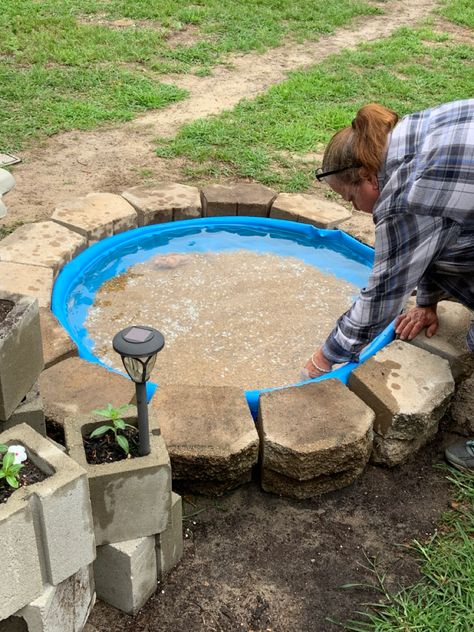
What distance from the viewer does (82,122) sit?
18.5ft

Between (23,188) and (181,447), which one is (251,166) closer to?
(23,188)

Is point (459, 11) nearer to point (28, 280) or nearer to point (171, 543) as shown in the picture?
point (28, 280)

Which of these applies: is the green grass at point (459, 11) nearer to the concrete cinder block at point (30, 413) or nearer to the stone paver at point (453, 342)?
the stone paver at point (453, 342)

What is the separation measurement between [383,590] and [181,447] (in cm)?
83

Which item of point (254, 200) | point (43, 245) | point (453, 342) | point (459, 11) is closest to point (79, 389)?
point (43, 245)

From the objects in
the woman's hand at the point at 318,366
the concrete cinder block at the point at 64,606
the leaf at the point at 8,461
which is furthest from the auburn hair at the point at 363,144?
the concrete cinder block at the point at 64,606

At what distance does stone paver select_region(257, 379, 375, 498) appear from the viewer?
2555 mm

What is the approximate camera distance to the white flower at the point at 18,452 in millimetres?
1846

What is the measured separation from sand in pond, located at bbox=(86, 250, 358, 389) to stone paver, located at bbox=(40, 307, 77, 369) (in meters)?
0.44

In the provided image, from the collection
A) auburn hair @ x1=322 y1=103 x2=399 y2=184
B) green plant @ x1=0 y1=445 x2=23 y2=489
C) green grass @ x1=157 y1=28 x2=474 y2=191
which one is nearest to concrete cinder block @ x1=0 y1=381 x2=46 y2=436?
green plant @ x1=0 y1=445 x2=23 y2=489

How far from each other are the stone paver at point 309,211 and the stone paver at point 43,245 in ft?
4.17

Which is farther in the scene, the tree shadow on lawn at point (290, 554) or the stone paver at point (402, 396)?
the stone paver at point (402, 396)

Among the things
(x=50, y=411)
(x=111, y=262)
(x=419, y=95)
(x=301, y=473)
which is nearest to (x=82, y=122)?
(x=111, y=262)

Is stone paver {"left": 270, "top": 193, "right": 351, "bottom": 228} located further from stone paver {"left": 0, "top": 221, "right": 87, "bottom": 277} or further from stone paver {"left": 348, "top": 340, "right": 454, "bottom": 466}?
stone paver {"left": 348, "top": 340, "right": 454, "bottom": 466}
